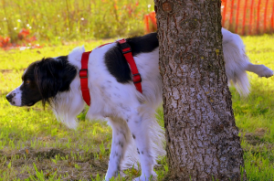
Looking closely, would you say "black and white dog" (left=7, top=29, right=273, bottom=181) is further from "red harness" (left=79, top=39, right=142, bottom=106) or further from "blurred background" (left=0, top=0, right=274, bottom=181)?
"blurred background" (left=0, top=0, right=274, bottom=181)

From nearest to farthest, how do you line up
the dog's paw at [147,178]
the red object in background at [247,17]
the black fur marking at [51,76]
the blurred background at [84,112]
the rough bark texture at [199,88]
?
1. the rough bark texture at [199,88]
2. the dog's paw at [147,178]
3. the black fur marking at [51,76]
4. the blurred background at [84,112]
5. the red object in background at [247,17]

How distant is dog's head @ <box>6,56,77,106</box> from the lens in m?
2.90

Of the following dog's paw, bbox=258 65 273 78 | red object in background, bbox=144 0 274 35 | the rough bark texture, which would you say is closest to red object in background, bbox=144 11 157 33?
red object in background, bbox=144 0 274 35

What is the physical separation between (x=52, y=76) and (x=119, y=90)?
0.67 meters

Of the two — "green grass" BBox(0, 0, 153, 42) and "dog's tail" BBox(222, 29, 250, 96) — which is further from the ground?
"dog's tail" BBox(222, 29, 250, 96)

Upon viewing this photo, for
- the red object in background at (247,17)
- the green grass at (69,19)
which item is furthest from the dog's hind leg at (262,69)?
the green grass at (69,19)

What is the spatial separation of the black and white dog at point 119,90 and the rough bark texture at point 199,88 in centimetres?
55

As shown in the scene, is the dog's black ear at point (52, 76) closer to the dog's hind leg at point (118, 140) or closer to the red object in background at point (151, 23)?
the dog's hind leg at point (118, 140)

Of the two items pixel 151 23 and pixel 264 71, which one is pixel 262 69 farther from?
pixel 151 23

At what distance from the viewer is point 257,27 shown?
9164 millimetres

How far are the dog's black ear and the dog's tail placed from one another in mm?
1528

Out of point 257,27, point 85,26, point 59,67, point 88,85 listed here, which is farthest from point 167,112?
point 85,26

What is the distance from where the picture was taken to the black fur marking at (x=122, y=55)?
279cm

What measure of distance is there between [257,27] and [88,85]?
7681mm
